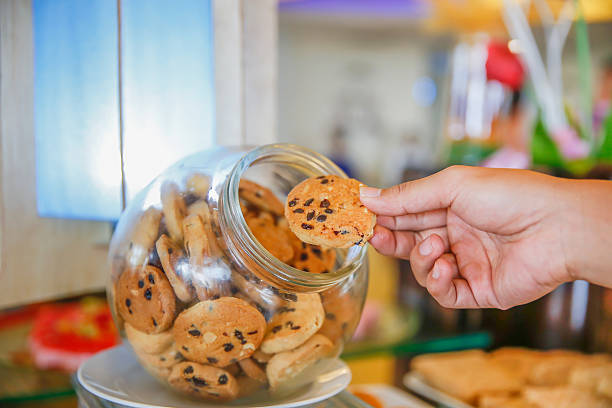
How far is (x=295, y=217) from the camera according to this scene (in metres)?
0.54

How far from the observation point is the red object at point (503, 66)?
1.55 meters

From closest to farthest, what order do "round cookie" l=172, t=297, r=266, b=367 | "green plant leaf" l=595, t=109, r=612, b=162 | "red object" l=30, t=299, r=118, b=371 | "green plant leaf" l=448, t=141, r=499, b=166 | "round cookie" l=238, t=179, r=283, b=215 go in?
1. "round cookie" l=172, t=297, r=266, b=367
2. "round cookie" l=238, t=179, r=283, b=215
3. "red object" l=30, t=299, r=118, b=371
4. "green plant leaf" l=595, t=109, r=612, b=162
5. "green plant leaf" l=448, t=141, r=499, b=166

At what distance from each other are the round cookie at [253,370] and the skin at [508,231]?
201mm

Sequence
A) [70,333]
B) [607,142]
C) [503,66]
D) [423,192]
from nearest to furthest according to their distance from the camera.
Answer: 1. [423,192]
2. [70,333]
3. [607,142]
4. [503,66]

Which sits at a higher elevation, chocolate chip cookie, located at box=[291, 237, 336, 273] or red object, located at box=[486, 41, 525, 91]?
red object, located at box=[486, 41, 525, 91]

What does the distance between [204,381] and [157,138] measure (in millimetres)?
370

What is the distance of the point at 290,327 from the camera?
19.8 inches

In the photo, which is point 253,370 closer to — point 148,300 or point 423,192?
Result: point 148,300

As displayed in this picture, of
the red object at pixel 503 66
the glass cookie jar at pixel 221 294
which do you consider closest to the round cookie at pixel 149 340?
the glass cookie jar at pixel 221 294

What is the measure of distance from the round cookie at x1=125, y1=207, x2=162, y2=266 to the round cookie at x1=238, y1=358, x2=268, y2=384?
0.14 m

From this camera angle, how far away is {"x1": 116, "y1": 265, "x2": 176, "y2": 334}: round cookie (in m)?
0.49

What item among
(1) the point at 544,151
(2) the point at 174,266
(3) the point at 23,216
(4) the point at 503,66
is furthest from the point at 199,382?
(4) the point at 503,66

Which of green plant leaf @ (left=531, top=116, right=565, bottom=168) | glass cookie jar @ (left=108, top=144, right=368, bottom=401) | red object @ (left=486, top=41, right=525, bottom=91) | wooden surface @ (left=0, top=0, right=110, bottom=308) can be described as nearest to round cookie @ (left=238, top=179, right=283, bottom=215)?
glass cookie jar @ (left=108, top=144, right=368, bottom=401)

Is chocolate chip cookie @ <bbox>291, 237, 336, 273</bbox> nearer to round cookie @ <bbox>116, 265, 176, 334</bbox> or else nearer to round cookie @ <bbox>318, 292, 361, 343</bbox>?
round cookie @ <bbox>318, 292, 361, 343</bbox>
